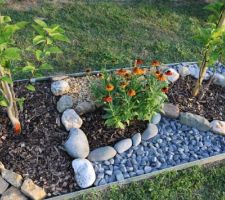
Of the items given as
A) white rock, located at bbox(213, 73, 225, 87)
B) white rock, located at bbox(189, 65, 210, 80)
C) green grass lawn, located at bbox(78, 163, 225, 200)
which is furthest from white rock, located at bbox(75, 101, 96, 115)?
white rock, located at bbox(213, 73, 225, 87)

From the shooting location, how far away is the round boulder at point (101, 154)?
3.38m

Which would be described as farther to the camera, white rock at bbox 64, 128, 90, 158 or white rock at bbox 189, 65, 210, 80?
white rock at bbox 189, 65, 210, 80

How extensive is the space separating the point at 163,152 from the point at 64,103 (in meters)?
1.08

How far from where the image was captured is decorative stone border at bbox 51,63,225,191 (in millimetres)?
3264

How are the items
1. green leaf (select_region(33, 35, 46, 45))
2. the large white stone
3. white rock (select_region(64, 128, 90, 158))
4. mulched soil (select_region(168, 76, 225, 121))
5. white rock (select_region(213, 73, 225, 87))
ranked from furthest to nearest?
white rock (select_region(213, 73, 225, 87))
mulched soil (select_region(168, 76, 225, 121))
the large white stone
white rock (select_region(64, 128, 90, 158))
green leaf (select_region(33, 35, 46, 45))

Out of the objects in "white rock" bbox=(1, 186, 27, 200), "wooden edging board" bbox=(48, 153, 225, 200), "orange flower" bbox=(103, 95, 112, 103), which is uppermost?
"orange flower" bbox=(103, 95, 112, 103)

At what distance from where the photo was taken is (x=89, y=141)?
11.6 feet

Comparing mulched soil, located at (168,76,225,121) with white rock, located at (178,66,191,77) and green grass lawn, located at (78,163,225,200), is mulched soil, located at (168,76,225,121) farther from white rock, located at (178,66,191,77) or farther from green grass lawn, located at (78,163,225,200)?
green grass lawn, located at (78,163,225,200)

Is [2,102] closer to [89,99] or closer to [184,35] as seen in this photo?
[89,99]

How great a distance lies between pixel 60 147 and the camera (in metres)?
3.44

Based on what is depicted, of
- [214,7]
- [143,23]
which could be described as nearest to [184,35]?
[143,23]

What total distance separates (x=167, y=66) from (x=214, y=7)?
0.98 m

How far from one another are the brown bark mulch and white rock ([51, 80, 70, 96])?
7 centimetres

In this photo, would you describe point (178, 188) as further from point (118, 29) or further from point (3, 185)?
point (118, 29)
